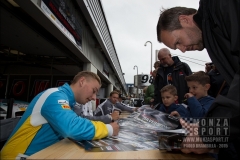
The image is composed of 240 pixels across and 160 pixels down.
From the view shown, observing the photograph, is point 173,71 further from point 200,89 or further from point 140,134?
point 140,134

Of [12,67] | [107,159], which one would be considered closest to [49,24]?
[107,159]

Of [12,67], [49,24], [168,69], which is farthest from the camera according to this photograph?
[12,67]

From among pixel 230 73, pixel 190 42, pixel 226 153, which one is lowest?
pixel 226 153

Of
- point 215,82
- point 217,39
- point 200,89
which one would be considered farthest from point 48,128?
point 215,82

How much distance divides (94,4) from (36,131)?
4905 mm

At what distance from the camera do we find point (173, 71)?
3.06m

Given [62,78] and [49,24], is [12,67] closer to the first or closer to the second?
[62,78]

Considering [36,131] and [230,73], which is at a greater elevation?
[230,73]

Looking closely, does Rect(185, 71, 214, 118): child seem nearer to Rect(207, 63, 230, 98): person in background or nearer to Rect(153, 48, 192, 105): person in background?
Rect(207, 63, 230, 98): person in background

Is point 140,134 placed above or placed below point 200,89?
below

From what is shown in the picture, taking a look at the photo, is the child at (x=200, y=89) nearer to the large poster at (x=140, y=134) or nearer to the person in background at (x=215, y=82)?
the person in background at (x=215, y=82)

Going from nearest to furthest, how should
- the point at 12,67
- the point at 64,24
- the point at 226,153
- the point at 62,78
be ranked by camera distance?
the point at 226,153, the point at 64,24, the point at 62,78, the point at 12,67

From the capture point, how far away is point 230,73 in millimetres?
925

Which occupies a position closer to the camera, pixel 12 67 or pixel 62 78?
pixel 62 78
